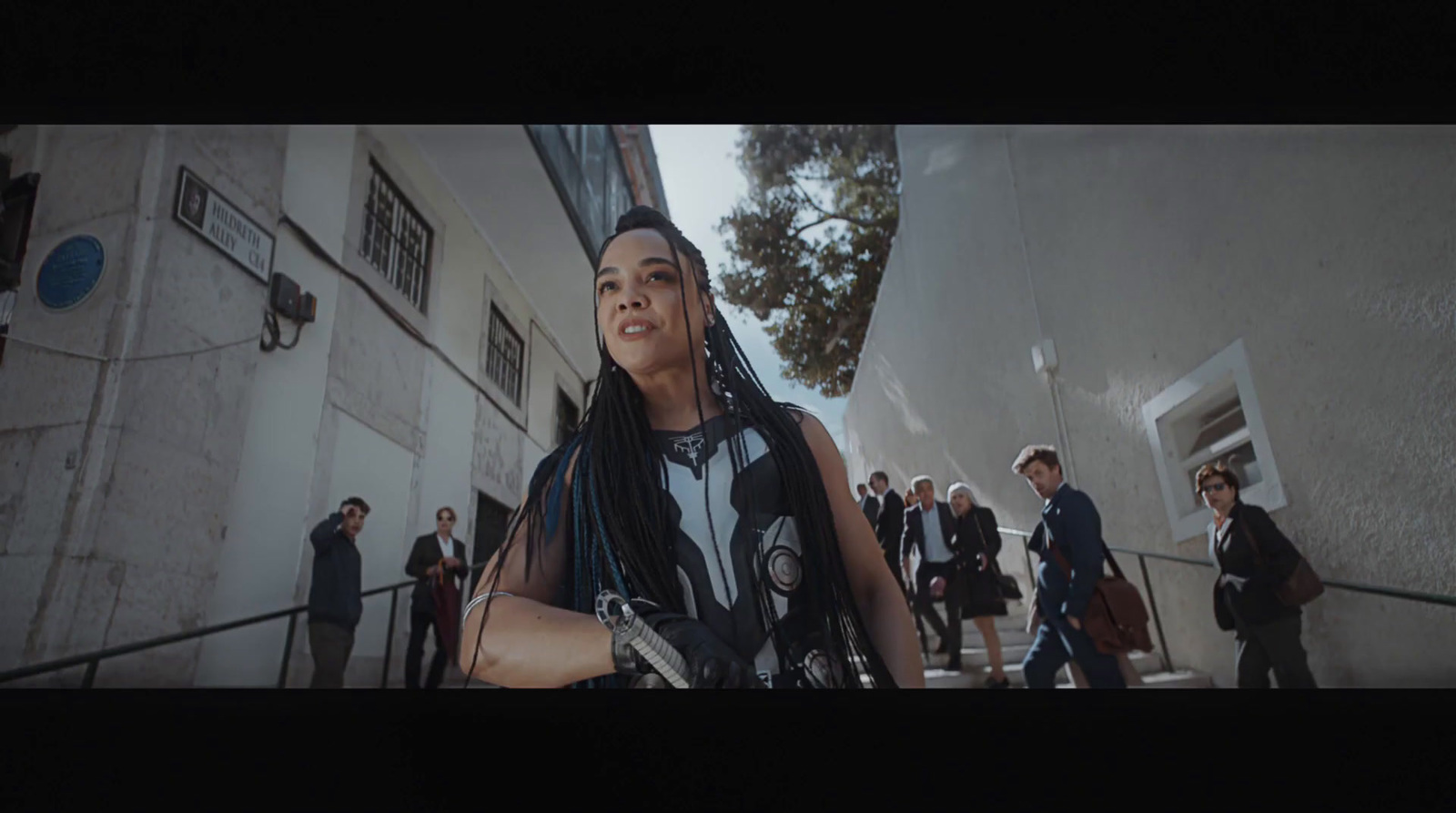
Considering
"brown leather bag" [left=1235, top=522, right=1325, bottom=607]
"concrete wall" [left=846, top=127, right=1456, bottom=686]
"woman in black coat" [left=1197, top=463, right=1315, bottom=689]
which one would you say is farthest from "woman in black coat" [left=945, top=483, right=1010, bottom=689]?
"brown leather bag" [left=1235, top=522, right=1325, bottom=607]

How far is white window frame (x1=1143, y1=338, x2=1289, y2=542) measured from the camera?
2.56m

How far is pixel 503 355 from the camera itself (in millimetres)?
2465

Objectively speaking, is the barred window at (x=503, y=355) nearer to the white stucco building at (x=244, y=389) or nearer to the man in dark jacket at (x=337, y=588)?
the white stucco building at (x=244, y=389)

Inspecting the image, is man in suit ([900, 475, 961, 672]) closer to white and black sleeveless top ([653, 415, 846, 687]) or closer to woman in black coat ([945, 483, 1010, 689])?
woman in black coat ([945, 483, 1010, 689])

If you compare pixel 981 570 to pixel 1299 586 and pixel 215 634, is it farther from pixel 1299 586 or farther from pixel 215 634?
pixel 215 634

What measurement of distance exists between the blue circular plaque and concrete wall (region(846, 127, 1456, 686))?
2101 mm

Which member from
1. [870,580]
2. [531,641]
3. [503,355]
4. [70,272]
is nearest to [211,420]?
[70,272]

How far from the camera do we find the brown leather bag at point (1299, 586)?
7.34 ft

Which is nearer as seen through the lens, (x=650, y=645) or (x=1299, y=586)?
(x=650, y=645)

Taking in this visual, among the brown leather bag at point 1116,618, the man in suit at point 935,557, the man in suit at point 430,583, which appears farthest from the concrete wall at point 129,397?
the brown leather bag at point 1116,618

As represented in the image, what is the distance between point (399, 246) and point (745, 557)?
73.0 inches

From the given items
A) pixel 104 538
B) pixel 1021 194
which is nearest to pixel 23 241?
pixel 104 538

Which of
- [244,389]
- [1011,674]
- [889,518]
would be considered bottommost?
[1011,674]
